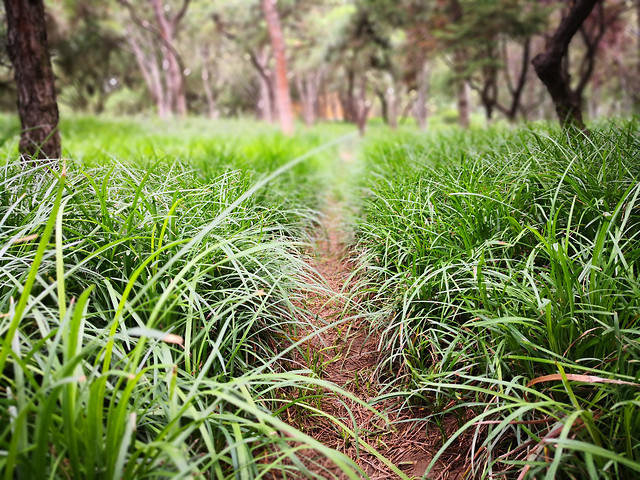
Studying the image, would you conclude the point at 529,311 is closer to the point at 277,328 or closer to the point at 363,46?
the point at 277,328

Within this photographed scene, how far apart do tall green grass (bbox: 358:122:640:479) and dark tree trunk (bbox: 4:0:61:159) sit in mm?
2556

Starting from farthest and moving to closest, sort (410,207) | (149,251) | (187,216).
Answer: (410,207)
(187,216)
(149,251)

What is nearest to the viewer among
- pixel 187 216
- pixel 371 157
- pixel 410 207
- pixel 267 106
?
pixel 187 216

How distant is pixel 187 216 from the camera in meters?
1.63

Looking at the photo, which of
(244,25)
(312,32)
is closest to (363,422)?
(312,32)

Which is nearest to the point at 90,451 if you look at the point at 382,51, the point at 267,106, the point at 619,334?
the point at 619,334

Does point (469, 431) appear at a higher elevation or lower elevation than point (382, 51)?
lower

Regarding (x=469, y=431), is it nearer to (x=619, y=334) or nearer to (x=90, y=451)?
(x=619, y=334)

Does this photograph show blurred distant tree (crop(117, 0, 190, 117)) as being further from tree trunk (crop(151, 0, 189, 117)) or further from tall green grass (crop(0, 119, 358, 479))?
tall green grass (crop(0, 119, 358, 479))

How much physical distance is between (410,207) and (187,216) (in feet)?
4.04

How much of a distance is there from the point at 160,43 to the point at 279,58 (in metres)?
12.7

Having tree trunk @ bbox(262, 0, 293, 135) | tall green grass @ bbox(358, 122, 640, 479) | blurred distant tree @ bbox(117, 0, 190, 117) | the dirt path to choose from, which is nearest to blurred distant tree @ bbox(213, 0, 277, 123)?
blurred distant tree @ bbox(117, 0, 190, 117)

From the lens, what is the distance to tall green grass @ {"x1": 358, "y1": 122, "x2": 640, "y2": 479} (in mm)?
950

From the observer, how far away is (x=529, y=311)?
4.09ft
